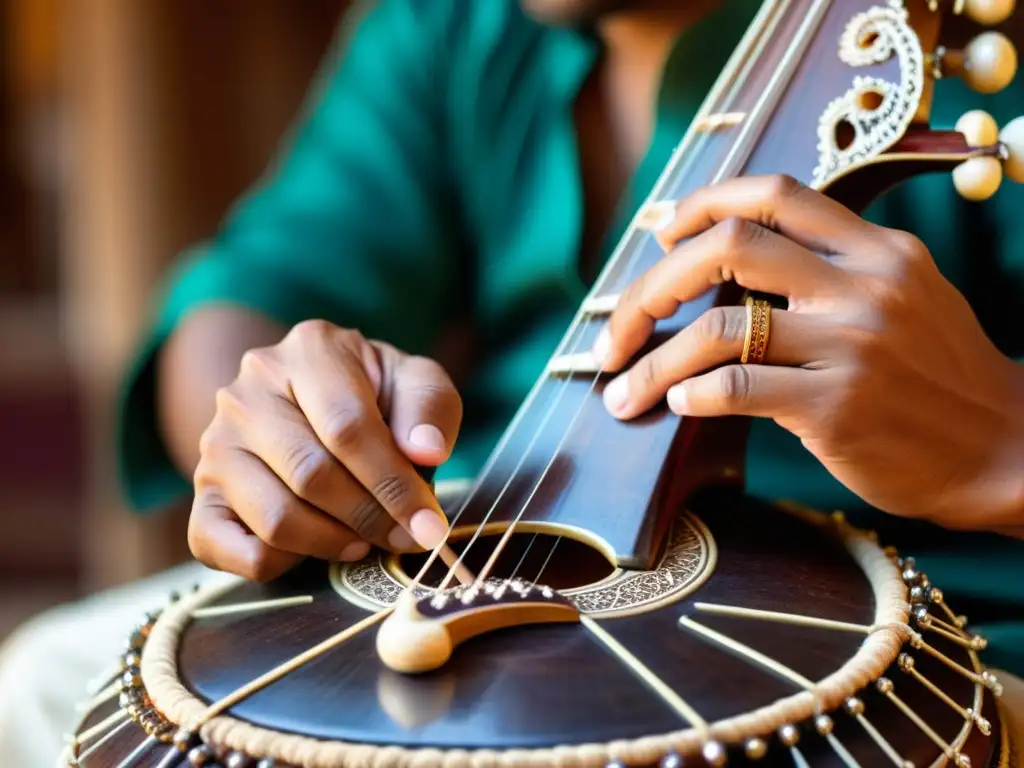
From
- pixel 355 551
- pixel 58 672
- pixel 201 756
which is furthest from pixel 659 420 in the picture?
pixel 58 672

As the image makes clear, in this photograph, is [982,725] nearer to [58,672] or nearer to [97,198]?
[58,672]

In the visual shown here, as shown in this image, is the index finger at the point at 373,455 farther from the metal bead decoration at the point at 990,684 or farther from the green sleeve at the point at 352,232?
the green sleeve at the point at 352,232

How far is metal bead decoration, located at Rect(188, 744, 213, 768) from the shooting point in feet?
1.62

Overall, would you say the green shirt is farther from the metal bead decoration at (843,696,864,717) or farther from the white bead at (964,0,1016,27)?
the metal bead decoration at (843,696,864,717)

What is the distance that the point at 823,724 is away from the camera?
0.48 metres

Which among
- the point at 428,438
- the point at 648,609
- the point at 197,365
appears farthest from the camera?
the point at 197,365

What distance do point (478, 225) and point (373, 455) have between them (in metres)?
0.74

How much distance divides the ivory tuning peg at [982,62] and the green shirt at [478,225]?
0.69 ft

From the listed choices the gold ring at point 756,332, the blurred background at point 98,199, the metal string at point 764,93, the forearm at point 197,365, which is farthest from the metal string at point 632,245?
the blurred background at point 98,199

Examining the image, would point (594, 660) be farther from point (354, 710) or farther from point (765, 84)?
point (765, 84)

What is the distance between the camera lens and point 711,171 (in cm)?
79

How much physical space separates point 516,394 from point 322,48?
174cm

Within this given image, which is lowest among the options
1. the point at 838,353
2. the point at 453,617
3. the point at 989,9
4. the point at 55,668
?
the point at 55,668

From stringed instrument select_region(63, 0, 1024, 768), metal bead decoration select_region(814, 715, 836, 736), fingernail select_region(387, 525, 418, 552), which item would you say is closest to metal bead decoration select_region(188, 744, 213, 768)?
stringed instrument select_region(63, 0, 1024, 768)
